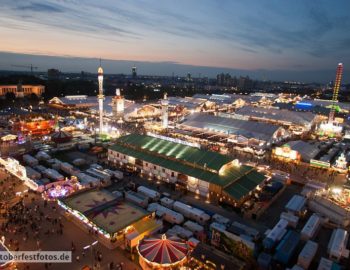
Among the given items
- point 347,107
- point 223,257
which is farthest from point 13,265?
point 347,107

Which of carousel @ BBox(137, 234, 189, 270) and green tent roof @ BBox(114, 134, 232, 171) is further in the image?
green tent roof @ BBox(114, 134, 232, 171)

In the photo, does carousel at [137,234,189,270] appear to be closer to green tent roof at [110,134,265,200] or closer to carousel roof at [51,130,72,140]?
green tent roof at [110,134,265,200]

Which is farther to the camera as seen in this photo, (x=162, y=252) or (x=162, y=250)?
(x=162, y=250)

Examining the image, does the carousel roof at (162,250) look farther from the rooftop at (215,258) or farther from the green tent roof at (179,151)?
the green tent roof at (179,151)

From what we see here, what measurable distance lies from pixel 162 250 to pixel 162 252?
0.48 ft

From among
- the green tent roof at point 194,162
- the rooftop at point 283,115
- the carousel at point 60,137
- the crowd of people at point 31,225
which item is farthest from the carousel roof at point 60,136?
the rooftop at point 283,115

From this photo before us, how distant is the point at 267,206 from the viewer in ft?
85.7

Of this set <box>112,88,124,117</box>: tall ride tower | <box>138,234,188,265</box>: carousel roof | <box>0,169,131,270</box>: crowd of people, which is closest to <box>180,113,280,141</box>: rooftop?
<box>112,88,124,117</box>: tall ride tower

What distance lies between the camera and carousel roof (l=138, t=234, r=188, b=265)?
54.3 feet

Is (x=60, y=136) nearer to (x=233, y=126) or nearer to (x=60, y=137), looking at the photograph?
(x=60, y=137)

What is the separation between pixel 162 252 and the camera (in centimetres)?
1695

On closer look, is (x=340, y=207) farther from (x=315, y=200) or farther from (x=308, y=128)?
(x=308, y=128)

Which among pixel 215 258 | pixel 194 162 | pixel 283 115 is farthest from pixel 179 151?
pixel 283 115

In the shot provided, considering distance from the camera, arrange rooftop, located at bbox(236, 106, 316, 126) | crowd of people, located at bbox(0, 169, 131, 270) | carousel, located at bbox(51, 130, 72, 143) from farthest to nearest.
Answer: rooftop, located at bbox(236, 106, 316, 126), carousel, located at bbox(51, 130, 72, 143), crowd of people, located at bbox(0, 169, 131, 270)
